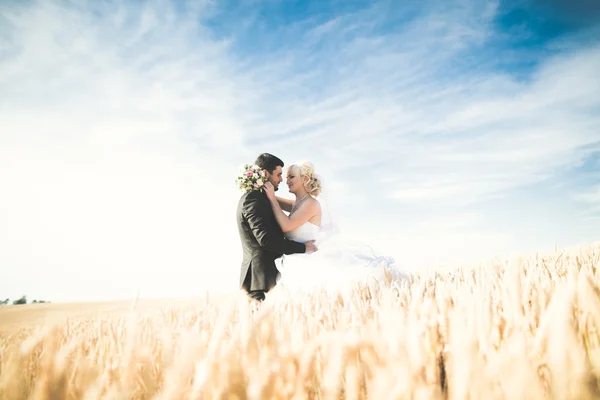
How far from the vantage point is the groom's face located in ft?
25.7

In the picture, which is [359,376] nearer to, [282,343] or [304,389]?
[304,389]

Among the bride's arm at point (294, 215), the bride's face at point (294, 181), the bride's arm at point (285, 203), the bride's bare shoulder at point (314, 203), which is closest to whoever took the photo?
the bride's arm at point (294, 215)

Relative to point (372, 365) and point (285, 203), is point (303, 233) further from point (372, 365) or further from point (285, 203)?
point (372, 365)

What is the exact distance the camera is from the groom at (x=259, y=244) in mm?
6635

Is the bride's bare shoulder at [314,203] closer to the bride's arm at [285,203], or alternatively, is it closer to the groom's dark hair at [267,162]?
the groom's dark hair at [267,162]

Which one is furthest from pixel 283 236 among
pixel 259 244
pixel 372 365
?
pixel 372 365

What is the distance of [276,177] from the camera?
8000 mm

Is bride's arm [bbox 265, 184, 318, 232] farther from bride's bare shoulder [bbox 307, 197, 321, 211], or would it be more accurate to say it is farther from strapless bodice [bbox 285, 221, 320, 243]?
strapless bodice [bbox 285, 221, 320, 243]

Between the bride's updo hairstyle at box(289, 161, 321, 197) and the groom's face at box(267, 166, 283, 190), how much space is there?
1.13 ft

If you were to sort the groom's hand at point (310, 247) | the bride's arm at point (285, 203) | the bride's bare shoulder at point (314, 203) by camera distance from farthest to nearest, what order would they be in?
the bride's arm at point (285, 203) < the bride's bare shoulder at point (314, 203) < the groom's hand at point (310, 247)

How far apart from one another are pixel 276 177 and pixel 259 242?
192 centimetres

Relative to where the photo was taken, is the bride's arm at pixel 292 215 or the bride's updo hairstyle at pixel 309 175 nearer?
the bride's arm at pixel 292 215

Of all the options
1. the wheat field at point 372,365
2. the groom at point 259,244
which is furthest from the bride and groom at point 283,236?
the wheat field at point 372,365

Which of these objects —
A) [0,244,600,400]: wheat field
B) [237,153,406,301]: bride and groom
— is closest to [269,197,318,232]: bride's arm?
[237,153,406,301]: bride and groom
